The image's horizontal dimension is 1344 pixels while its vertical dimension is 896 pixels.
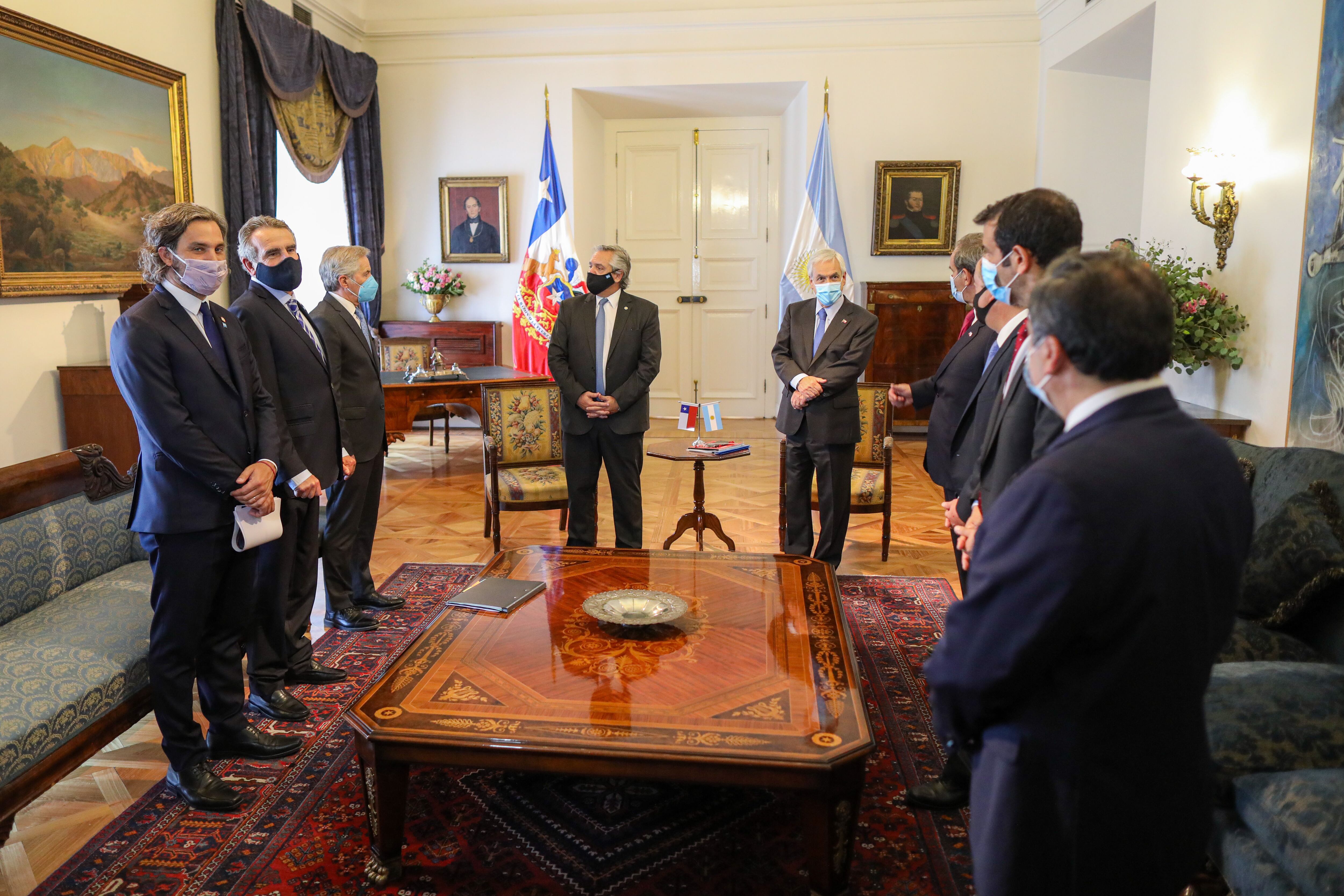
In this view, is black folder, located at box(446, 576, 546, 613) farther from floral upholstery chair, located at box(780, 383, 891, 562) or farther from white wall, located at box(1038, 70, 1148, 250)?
white wall, located at box(1038, 70, 1148, 250)

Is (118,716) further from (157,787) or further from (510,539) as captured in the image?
(510,539)

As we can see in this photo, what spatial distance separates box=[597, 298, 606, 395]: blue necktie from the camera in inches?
175

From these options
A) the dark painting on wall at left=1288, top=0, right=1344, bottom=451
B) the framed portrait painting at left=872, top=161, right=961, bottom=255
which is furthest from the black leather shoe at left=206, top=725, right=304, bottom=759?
the framed portrait painting at left=872, top=161, right=961, bottom=255

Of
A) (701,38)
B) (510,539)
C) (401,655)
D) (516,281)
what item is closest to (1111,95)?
(701,38)

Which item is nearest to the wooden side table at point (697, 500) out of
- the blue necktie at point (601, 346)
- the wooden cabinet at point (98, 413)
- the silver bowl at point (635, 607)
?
the blue necktie at point (601, 346)

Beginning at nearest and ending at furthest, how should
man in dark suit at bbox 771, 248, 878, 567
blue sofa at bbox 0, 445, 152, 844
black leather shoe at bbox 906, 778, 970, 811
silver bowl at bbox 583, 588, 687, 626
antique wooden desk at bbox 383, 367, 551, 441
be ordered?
blue sofa at bbox 0, 445, 152, 844, black leather shoe at bbox 906, 778, 970, 811, silver bowl at bbox 583, 588, 687, 626, man in dark suit at bbox 771, 248, 878, 567, antique wooden desk at bbox 383, 367, 551, 441

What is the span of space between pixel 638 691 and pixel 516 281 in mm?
6684

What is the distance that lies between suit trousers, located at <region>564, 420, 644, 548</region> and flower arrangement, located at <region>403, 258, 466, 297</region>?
4243mm

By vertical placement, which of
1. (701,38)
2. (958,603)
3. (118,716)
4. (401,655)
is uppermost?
(701,38)

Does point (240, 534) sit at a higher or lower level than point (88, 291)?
lower

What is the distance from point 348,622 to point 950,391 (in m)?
2.71

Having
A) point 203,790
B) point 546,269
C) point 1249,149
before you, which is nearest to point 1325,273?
point 1249,149

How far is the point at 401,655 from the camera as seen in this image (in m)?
2.50

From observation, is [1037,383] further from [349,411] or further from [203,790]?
[349,411]
